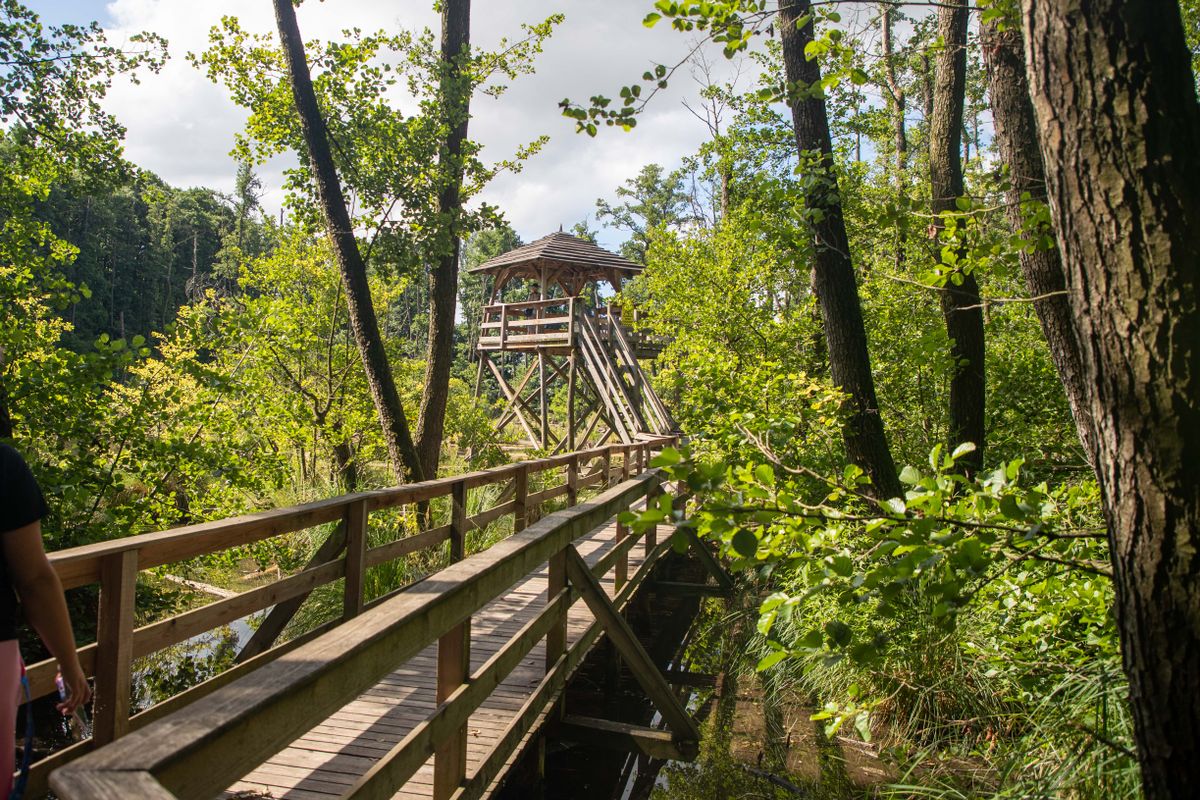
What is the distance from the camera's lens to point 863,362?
6383 mm

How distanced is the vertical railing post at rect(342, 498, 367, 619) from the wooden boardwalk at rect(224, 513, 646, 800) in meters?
0.53

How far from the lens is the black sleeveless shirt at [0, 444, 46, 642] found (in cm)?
197

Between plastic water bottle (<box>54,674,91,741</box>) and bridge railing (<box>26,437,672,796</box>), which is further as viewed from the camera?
bridge railing (<box>26,437,672,796</box>)

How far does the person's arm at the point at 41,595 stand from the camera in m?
2.00

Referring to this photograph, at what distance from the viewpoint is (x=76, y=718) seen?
4367mm

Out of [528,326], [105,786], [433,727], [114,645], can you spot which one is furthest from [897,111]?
[105,786]

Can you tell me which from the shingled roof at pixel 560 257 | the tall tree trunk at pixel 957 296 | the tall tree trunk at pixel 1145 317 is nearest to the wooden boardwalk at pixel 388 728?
the tall tree trunk at pixel 1145 317

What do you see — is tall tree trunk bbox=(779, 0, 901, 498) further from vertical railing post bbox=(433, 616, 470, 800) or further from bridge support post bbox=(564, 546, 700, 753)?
vertical railing post bbox=(433, 616, 470, 800)

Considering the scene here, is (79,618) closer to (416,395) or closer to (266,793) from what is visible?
(266,793)

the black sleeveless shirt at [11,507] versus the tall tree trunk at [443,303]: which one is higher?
the tall tree trunk at [443,303]

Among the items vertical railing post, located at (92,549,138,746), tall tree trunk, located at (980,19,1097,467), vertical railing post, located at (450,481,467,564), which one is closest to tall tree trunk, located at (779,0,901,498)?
tall tree trunk, located at (980,19,1097,467)

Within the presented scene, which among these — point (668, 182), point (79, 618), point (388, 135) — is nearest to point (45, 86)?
point (388, 135)

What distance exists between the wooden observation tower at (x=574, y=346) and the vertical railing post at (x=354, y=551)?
27.0 feet

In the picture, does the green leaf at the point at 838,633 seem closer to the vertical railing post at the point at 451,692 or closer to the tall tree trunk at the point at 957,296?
the vertical railing post at the point at 451,692
